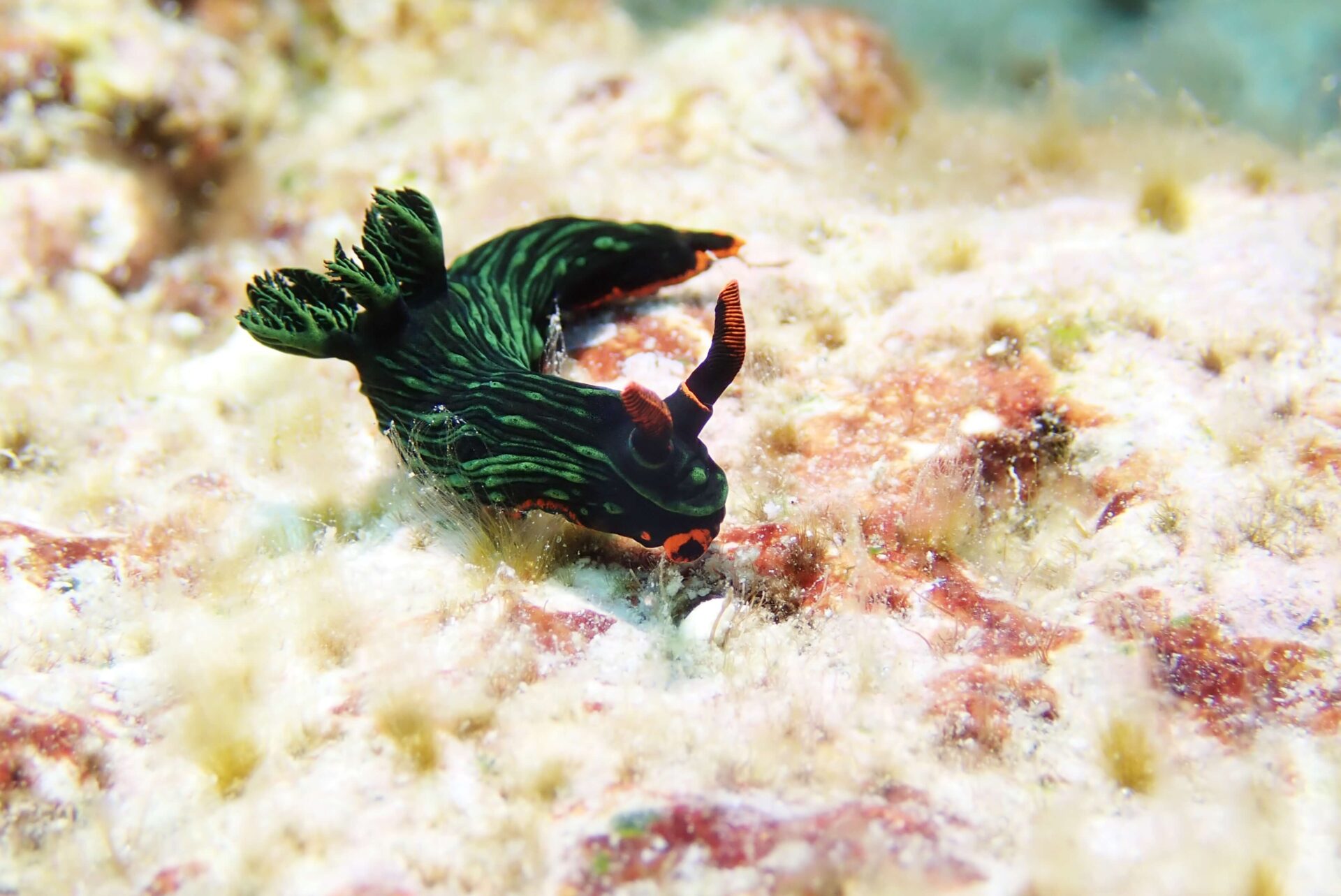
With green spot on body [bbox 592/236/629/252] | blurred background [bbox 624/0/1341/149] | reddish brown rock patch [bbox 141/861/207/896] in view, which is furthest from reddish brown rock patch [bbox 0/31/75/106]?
reddish brown rock patch [bbox 141/861/207/896]

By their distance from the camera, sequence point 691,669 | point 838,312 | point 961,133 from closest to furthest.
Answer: point 691,669 < point 838,312 < point 961,133

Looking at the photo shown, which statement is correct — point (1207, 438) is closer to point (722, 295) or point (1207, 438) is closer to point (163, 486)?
point (722, 295)

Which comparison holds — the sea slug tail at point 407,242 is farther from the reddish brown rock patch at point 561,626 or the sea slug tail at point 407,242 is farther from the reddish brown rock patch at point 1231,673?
the reddish brown rock patch at point 1231,673

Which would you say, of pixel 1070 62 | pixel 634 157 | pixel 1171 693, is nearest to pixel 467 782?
pixel 1171 693

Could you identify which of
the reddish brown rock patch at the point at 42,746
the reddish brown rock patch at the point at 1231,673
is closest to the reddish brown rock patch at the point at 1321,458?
the reddish brown rock patch at the point at 1231,673

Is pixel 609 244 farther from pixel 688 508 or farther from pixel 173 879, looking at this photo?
pixel 173 879

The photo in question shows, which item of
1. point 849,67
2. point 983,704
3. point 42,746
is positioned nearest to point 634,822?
point 983,704

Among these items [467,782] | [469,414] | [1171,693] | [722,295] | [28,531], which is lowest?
[1171,693]
